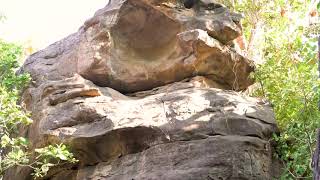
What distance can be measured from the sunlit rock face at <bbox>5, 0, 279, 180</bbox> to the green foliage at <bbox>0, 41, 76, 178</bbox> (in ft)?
1.37

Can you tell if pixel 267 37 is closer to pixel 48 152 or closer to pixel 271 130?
pixel 271 130

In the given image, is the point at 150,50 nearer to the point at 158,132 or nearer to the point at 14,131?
the point at 158,132

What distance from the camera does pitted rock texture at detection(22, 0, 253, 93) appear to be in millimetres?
11734

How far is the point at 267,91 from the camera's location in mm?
11719

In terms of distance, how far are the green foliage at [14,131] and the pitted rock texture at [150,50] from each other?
1.28 metres

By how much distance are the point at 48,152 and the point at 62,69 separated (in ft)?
12.8

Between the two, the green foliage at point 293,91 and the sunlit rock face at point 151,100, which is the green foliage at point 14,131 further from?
the green foliage at point 293,91

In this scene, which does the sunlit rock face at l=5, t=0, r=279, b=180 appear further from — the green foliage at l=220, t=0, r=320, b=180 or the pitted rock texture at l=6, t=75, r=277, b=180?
the green foliage at l=220, t=0, r=320, b=180

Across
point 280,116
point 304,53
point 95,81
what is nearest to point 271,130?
point 280,116

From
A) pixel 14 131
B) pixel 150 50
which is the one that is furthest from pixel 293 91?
pixel 14 131

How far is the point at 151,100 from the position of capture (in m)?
10.6

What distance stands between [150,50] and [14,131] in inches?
176

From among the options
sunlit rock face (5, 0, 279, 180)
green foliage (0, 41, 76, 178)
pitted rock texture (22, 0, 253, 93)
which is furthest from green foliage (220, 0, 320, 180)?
green foliage (0, 41, 76, 178)

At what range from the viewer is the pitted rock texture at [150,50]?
11734 millimetres
